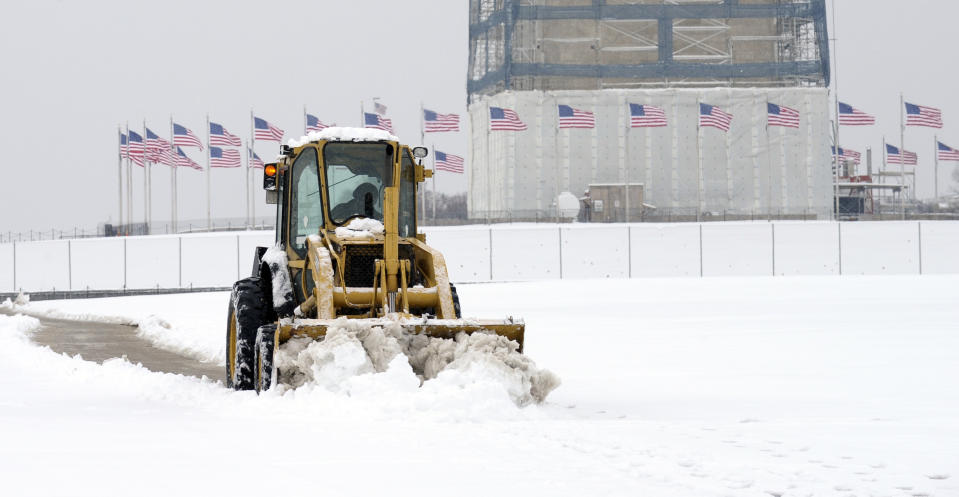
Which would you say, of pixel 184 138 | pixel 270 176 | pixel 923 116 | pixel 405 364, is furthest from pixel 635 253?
pixel 405 364

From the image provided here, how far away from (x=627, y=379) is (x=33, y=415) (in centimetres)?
791

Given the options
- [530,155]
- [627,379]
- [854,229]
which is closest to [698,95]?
[530,155]

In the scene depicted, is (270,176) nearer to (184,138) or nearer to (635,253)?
(635,253)

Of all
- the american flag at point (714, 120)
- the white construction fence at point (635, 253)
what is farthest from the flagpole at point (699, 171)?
the white construction fence at point (635, 253)

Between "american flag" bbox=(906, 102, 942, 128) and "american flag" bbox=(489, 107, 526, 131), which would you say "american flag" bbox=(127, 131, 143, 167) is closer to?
"american flag" bbox=(489, 107, 526, 131)

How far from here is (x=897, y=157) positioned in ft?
219

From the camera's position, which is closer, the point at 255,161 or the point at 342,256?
the point at 342,256

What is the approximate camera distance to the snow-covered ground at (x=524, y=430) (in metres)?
8.26

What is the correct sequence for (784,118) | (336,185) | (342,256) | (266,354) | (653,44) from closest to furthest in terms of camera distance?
(266,354) → (342,256) → (336,185) → (784,118) → (653,44)

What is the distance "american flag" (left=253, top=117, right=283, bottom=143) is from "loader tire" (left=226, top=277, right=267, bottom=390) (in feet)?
151

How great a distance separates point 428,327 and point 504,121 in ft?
161

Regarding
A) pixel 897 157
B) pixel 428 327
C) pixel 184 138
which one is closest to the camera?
pixel 428 327

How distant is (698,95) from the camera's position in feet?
252

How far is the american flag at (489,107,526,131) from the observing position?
60.2 m
